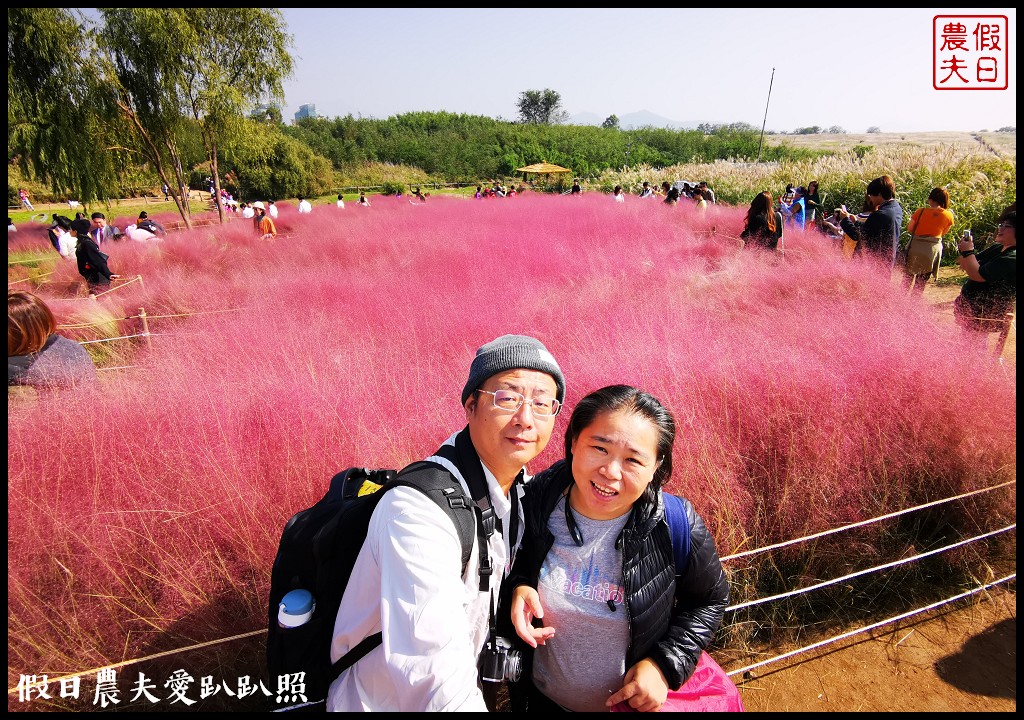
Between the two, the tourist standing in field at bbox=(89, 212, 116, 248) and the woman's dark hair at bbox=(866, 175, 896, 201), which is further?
the tourist standing in field at bbox=(89, 212, 116, 248)

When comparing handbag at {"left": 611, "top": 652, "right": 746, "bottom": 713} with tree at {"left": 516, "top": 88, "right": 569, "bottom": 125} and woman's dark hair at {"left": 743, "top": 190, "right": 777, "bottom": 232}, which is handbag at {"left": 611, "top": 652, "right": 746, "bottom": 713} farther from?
tree at {"left": 516, "top": 88, "right": 569, "bottom": 125}

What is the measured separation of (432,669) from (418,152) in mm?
45813

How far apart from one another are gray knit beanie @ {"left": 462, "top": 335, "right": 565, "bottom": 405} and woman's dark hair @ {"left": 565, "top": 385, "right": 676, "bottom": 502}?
0.46 ft

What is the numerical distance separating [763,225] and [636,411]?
5.92 meters

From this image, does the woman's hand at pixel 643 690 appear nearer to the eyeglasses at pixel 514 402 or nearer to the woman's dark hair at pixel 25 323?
the eyeglasses at pixel 514 402

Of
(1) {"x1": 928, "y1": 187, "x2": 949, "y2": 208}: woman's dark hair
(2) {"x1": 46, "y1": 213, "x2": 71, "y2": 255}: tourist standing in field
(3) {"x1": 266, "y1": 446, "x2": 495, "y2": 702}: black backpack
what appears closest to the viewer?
(3) {"x1": 266, "y1": 446, "x2": 495, "y2": 702}: black backpack

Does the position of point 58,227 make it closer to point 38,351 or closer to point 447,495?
point 38,351

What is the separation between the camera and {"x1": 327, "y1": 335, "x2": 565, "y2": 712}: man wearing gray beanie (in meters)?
0.95

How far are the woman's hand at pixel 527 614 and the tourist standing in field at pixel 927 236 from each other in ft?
18.3

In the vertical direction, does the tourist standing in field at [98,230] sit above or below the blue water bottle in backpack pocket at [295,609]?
above

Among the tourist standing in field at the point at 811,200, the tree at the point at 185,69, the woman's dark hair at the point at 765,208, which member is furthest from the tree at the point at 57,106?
the tourist standing in field at the point at 811,200

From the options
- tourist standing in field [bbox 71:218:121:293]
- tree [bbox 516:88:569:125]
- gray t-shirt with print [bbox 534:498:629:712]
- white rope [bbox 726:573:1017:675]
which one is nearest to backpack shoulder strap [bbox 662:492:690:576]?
gray t-shirt with print [bbox 534:498:629:712]

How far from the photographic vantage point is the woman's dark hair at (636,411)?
1.28 metres

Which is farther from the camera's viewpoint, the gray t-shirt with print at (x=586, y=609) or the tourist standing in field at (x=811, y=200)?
the tourist standing in field at (x=811, y=200)
